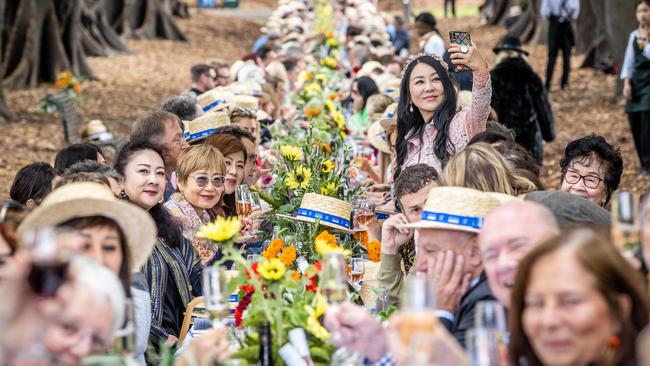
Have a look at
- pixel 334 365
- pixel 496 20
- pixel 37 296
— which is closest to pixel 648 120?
pixel 334 365

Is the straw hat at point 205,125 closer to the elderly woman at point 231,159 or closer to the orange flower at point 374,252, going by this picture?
the elderly woman at point 231,159

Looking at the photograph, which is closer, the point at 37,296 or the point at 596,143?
the point at 37,296

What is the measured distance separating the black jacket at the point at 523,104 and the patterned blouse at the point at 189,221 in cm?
545

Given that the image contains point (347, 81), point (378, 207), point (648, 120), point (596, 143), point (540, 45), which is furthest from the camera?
point (540, 45)

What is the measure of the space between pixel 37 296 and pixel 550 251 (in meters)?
1.28

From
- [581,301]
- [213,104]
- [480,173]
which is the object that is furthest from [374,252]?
[213,104]

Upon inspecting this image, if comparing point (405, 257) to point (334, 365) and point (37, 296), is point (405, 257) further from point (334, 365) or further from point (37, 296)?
point (37, 296)

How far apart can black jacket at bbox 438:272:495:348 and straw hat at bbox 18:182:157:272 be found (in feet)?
3.41

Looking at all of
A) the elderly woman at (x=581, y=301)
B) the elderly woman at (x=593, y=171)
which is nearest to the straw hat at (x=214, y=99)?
the elderly woman at (x=593, y=171)

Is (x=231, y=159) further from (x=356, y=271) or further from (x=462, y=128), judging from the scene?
(x=356, y=271)

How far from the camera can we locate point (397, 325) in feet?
9.99

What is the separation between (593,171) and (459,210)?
2.36 m

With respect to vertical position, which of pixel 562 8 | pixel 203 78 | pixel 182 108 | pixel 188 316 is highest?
pixel 562 8

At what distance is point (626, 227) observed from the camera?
3387mm
